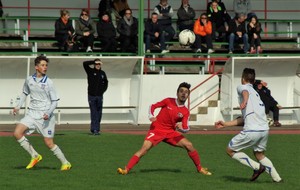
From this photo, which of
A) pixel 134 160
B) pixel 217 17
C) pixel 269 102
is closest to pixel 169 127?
pixel 134 160

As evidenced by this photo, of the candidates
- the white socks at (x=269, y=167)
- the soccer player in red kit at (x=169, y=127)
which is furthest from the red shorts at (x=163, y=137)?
the white socks at (x=269, y=167)

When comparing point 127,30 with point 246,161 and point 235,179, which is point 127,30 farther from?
point 246,161

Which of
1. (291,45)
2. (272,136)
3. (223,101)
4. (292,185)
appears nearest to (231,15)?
(291,45)

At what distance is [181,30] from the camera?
35656 mm

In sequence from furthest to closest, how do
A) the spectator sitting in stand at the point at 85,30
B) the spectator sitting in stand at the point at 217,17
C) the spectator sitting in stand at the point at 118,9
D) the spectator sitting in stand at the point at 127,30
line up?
the spectator sitting in stand at the point at 217,17, the spectator sitting in stand at the point at 118,9, the spectator sitting in stand at the point at 127,30, the spectator sitting in stand at the point at 85,30

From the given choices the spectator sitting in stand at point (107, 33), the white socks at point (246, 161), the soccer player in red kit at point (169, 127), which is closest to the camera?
the white socks at point (246, 161)

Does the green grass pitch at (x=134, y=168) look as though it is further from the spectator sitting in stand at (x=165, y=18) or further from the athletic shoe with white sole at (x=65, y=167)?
the spectator sitting in stand at (x=165, y=18)

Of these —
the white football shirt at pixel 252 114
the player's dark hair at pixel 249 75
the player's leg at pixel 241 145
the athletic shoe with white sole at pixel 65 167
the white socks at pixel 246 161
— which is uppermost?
the player's dark hair at pixel 249 75

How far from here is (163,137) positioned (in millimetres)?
16719

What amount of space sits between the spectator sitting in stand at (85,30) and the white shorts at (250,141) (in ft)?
58.8

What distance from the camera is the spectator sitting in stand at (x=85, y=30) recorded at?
1302 inches

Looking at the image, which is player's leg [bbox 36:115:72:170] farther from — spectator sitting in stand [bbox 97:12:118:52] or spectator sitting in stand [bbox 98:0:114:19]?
spectator sitting in stand [bbox 98:0:114:19]

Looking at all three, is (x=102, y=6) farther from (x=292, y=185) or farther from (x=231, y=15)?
(x=292, y=185)

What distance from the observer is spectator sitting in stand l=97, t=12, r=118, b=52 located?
3322 centimetres
